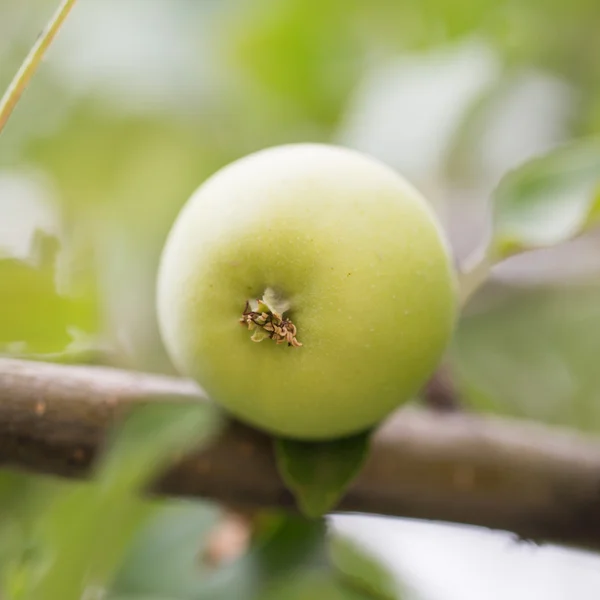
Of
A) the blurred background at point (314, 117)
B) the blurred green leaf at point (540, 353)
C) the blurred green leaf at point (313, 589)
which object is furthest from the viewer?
the blurred green leaf at point (540, 353)

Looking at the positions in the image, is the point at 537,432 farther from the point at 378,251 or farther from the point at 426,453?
the point at 378,251

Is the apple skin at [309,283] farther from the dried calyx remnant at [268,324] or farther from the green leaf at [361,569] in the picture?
the green leaf at [361,569]

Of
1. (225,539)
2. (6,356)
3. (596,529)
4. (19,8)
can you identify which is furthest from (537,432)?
(19,8)

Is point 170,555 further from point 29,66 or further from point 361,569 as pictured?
point 29,66

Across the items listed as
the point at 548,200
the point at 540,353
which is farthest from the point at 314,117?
the point at 540,353

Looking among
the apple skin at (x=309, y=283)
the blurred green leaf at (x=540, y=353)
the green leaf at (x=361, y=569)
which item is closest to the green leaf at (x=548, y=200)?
the apple skin at (x=309, y=283)

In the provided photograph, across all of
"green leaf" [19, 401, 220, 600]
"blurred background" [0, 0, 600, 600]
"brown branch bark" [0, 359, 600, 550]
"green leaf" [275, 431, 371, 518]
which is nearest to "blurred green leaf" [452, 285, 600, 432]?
"blurred background" [0, 0, 600, 600]

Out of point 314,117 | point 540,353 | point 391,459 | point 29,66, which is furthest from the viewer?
point 540,353
